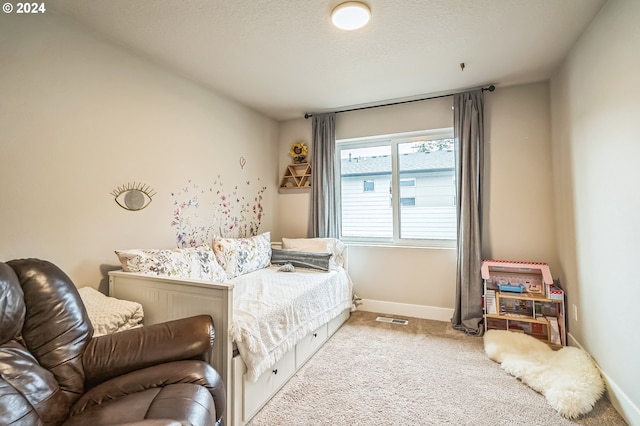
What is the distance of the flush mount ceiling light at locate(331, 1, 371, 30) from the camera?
176cm

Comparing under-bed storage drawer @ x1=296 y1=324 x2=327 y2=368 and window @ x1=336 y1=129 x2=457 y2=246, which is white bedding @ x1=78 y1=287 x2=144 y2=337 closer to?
under-bed storage drawer @ x1=296 y1=324 x2=327 y2=368

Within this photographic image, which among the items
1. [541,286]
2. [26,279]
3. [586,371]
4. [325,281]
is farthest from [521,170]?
[26,279]

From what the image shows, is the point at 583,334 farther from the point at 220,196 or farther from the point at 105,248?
the point at 105,248

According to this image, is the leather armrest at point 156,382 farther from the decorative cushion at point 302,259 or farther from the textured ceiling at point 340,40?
the textured ceiling at point 340,40

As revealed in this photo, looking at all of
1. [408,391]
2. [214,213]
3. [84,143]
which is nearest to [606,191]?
[408,391]

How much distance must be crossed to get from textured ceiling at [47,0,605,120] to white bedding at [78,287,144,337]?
172cm

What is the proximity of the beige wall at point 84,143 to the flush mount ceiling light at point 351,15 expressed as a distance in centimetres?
155

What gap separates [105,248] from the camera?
205cm

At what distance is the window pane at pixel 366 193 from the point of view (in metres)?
3.63

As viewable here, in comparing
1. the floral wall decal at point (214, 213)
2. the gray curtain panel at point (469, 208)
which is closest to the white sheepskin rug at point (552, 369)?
the gray curtain panel at point (469, 208)

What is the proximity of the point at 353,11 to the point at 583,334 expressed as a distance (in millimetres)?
2817

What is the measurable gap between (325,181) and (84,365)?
283cm

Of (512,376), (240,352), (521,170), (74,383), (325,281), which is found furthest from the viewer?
(521,170)

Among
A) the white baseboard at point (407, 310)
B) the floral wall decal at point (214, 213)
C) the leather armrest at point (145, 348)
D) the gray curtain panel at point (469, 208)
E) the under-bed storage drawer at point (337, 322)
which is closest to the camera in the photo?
the leather armrest at point (145, 348)
